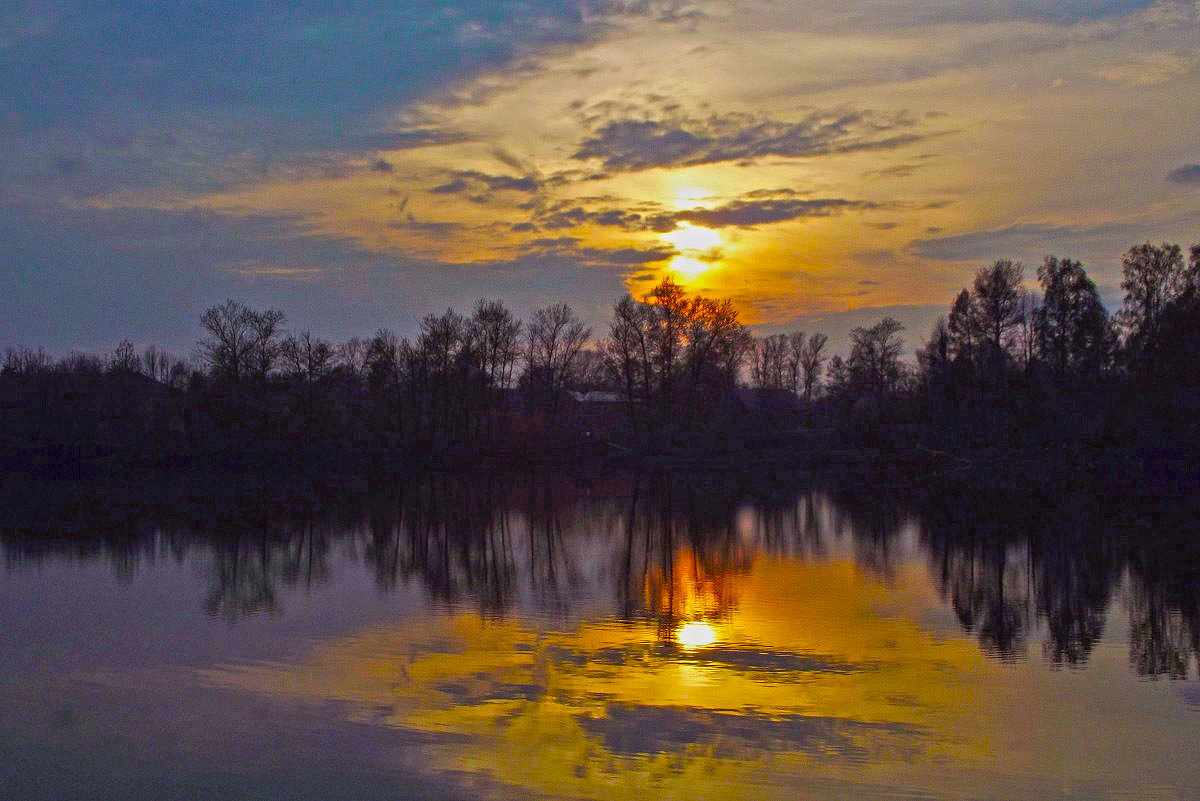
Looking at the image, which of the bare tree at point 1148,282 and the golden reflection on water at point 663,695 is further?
the bare tree at point 1148,282

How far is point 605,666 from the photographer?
10.4 m

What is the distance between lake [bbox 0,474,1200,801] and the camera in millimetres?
7371

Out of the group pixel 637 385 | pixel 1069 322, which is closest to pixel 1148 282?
pixel 1069 322

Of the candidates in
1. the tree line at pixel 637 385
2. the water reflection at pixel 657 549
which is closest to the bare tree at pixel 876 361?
the tree line at pixel 637 385

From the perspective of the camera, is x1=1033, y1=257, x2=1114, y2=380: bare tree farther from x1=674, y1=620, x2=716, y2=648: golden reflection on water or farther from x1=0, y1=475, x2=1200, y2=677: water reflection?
x1=674, y1=620, x2=716, y2=648: golden reflection on water

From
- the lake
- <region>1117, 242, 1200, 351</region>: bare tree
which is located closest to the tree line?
<region>1117, 242, 1200, 351</region>: bare tree

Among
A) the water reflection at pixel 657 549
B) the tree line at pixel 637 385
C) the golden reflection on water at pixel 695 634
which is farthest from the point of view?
the tree line at pixel 637 385

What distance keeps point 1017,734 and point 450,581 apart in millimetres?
10067

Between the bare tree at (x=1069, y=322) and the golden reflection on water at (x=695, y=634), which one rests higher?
the bare tree at (x=1069, y=322)

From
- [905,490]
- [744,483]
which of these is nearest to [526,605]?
[905,490]

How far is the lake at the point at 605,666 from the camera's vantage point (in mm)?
7371

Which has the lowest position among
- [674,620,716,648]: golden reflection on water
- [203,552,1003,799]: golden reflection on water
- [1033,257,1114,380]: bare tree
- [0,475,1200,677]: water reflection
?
[0,475,1200,677]: water reflection

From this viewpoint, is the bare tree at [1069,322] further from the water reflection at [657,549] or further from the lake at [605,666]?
the lake at [605,666]

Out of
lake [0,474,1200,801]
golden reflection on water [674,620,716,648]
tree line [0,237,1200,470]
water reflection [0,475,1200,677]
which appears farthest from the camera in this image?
tree line [0,237,1200,470]
